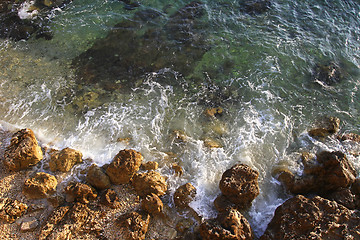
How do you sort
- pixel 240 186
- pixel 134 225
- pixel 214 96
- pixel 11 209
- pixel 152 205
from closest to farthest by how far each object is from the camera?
pixel 134 225 → pixel 11 209 → pixel 152 205 → pixel 240 186 → pixel 214 96

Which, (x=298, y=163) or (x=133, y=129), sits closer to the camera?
(x=298, y=163)

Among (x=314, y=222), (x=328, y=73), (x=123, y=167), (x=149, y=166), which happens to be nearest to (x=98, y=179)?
(x=123, y=167)

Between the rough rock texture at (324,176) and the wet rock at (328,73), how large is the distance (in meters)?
4.79

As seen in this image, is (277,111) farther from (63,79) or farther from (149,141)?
(63,79)

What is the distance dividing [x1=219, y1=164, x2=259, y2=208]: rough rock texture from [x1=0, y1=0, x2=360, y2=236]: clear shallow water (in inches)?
22.2

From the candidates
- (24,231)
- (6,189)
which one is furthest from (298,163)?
(6,189)

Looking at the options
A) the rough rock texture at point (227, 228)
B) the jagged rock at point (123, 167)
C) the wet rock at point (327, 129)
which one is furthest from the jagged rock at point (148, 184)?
the wet rock at point (327, 129)

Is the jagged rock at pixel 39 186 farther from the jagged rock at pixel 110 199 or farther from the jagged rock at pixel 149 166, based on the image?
the jagged rock at pixel 149 166

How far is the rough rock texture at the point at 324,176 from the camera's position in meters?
9.41

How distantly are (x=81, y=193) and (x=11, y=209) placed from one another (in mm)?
2146

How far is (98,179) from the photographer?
945 centimetres

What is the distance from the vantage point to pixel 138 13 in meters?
16.4

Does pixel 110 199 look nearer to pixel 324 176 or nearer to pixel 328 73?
pixel 324 176

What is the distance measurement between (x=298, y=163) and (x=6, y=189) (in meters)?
10.5
